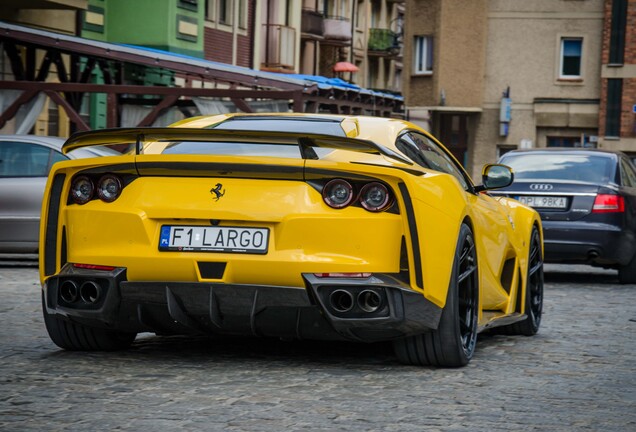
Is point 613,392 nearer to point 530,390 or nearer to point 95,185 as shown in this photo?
point 530,390

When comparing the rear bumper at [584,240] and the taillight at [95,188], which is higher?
the taillight at [95,188]

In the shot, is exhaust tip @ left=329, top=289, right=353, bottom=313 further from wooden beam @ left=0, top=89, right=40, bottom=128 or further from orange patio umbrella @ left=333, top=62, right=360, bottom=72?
orange patio umbrella @ left=333, top=62, right=360, bottom=72

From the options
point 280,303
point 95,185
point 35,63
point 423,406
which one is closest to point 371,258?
point 280,303

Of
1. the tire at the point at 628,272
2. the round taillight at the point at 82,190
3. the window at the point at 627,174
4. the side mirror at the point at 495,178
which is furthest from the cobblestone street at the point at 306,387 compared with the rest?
the window at the point at 627,174

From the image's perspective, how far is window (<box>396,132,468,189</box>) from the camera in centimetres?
771

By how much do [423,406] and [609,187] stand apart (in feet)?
31.4

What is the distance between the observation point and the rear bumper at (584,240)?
49.7ft

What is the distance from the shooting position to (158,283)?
6.91 m

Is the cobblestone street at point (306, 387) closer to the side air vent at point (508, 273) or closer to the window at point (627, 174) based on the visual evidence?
the side air vent at point (508, 273)

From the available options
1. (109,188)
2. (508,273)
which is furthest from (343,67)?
(109,188)

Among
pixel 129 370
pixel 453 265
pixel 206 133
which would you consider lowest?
pixel 129 370

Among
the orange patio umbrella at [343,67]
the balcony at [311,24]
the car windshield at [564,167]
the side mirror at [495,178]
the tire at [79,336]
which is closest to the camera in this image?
the tire at [79,336]

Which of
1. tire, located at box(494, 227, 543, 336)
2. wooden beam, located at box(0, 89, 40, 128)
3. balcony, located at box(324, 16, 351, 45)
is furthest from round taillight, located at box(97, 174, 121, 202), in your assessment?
balcony, located at box(324, 16, 351, 45)

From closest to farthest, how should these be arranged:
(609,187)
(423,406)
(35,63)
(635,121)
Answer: (423,406) → (609,187) → (35,63) → (635,121)
